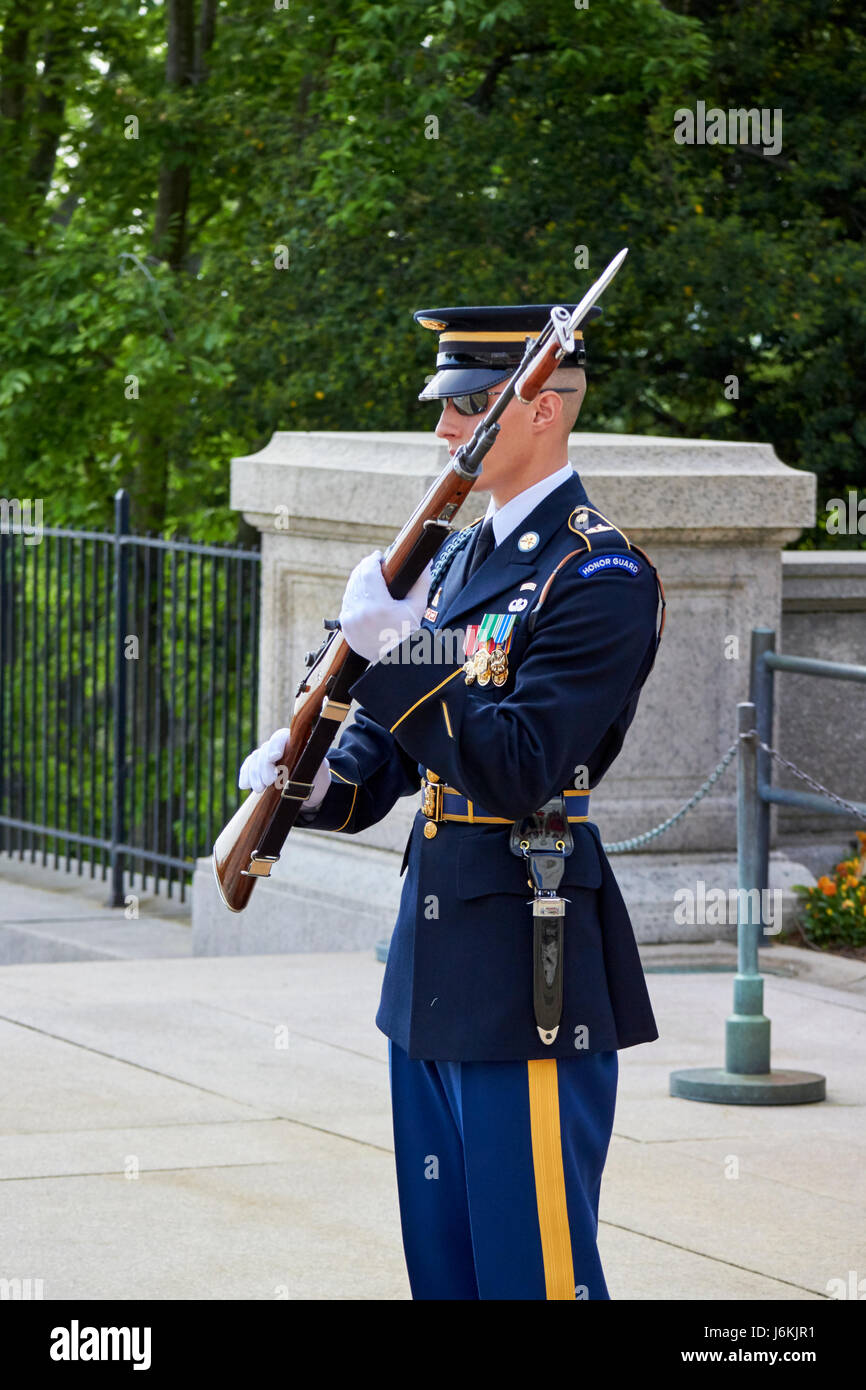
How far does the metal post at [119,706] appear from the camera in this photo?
406 inches

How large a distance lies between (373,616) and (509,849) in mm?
411

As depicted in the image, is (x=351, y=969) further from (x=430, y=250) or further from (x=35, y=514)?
(x=35, y=514)

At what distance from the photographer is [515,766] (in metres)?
2.72

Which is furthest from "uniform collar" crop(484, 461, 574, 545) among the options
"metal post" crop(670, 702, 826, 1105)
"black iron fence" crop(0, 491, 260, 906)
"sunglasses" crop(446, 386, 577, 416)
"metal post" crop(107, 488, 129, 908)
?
"metal post" crop(107, 488, 129, 908)

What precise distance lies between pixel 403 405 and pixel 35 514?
3545 mm

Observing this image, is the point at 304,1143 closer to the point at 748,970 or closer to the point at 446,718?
the point at 748,970

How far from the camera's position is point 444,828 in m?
3.01

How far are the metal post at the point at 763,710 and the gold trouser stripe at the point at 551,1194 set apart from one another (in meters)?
4.84

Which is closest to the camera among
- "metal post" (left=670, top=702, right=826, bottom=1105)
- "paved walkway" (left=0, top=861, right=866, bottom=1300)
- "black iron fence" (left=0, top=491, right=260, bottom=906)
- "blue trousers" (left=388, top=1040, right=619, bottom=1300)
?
"blue trousers" (left=388, top=1040, right=619, bottom=1300)

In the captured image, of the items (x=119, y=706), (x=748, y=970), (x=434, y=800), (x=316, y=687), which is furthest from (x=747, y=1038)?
(x=119, y=706)

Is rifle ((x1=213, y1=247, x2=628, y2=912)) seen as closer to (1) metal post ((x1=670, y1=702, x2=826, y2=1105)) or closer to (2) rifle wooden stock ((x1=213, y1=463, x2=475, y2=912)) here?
(2) rifle wooden stock ((x1=213, y1=463, x2=475, y2=912))

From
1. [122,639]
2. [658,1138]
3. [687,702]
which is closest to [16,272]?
[122,639]

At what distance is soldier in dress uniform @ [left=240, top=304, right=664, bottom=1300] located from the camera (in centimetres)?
277

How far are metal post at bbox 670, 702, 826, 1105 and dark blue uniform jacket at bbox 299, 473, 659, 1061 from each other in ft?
9.03
